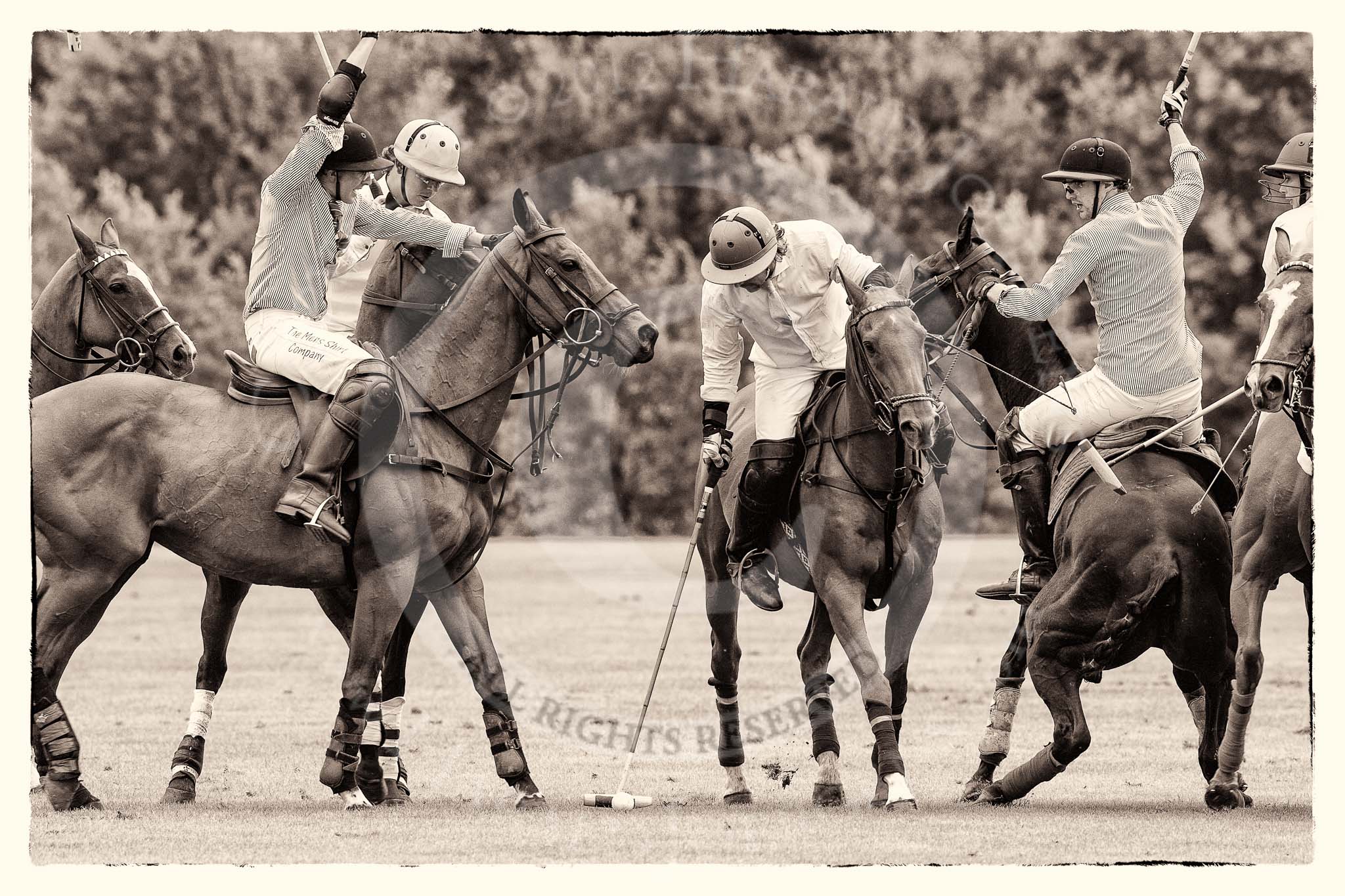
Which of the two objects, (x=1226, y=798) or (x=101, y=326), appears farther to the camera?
(x=101, y=326)

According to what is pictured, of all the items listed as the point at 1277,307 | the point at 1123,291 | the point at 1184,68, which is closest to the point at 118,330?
the point at 1123,291

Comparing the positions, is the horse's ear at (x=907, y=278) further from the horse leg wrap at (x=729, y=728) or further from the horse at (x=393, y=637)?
the horse leg wrap at (x=729, y=728)

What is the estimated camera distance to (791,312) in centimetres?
1066

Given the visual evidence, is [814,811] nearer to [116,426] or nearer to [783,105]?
[116,426]

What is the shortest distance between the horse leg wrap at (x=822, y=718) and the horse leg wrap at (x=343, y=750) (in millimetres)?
2528

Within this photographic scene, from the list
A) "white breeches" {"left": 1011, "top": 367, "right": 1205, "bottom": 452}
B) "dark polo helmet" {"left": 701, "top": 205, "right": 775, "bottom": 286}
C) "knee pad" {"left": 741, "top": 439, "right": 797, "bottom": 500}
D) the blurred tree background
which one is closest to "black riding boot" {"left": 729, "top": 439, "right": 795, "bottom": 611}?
"knee pad" {"left": 741, "top": 439, "right": 797, "bottom": 500}

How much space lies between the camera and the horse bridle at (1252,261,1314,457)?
8.62m

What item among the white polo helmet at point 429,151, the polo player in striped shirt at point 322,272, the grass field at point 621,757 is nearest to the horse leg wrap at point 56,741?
the grass field at point 621,757

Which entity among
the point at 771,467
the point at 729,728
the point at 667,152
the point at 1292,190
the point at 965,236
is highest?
the point at 667,152

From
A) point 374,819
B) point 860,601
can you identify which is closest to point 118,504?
point 374,819

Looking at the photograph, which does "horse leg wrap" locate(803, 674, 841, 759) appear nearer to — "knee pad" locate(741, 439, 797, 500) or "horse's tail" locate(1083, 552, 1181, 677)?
"knee pad" locate(741, 439, 797, 500)

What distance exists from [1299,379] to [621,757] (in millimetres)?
5378

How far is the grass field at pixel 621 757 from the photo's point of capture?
340 inches

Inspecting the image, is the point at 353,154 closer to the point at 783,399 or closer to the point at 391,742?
the point at 783,399
